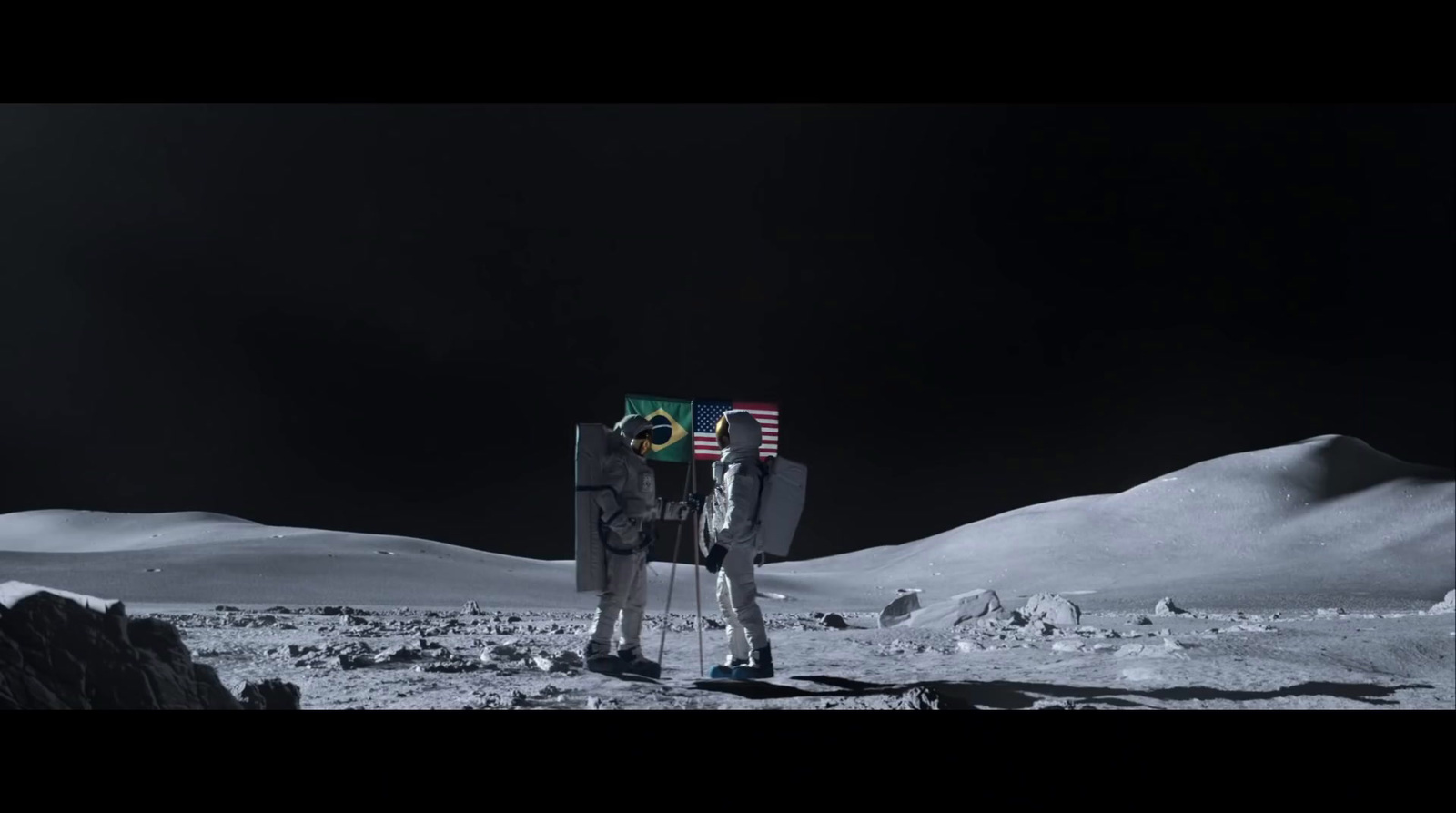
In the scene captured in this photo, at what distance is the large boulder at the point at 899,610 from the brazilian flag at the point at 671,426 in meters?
2.69

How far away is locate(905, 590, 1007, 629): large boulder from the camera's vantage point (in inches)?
267

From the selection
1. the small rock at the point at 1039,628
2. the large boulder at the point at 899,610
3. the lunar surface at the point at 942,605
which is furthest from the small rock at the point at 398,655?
the small rock at the point at 1039,628

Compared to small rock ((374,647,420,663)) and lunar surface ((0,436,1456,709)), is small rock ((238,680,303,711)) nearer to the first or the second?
lunar surface ((0,436,1456,709))

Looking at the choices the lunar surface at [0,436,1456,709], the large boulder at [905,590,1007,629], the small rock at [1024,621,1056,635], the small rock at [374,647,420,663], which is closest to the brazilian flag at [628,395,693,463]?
the lunar surface at [0,436,1456,709]

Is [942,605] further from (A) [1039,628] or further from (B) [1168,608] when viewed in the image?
(B) [1168,608]

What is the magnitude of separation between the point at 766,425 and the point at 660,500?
27.5 inches

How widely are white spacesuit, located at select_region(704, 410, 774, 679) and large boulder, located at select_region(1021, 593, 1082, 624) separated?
2830 mm

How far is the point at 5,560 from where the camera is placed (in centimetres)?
792

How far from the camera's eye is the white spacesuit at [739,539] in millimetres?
4246

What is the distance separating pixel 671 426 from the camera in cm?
487

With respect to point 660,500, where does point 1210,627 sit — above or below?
below

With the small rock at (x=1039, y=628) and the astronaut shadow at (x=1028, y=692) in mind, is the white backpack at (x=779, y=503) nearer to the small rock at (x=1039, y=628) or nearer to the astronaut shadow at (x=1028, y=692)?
the astronaut shadow at (x=1028, y=692)
